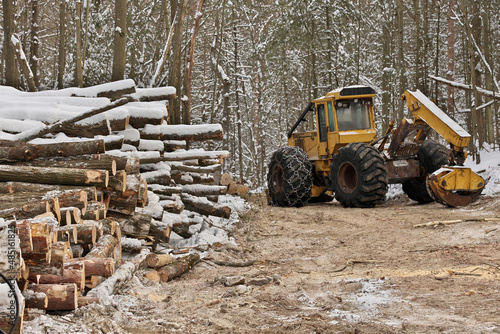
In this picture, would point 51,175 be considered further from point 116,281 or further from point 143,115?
point 143,115

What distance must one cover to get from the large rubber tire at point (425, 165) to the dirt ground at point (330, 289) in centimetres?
320

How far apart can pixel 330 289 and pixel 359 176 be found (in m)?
6.64

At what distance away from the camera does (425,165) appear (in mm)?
12570

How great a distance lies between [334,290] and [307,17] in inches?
776

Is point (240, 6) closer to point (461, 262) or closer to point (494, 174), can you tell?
point (494, 174)

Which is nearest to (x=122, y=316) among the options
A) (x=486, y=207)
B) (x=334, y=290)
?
(x=334, y=290)

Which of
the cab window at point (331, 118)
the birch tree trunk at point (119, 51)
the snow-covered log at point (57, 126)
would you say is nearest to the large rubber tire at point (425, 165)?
the cab window at point (331, 118)

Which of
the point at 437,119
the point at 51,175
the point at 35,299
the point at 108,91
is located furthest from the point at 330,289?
the point at 437,119

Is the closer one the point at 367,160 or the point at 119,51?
the point at 367,160

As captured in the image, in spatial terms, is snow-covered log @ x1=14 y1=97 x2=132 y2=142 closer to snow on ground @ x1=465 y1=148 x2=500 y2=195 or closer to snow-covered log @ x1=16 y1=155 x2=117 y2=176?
snow-covered log @ x1=16 y1=155 x2=117 y2=176

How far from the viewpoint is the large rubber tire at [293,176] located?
1318cm

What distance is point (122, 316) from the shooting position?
4613 mm

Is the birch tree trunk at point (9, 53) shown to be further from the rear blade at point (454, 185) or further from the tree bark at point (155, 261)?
the rear blade at point (454, 185)

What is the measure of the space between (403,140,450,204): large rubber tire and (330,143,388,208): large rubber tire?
1363 mm
